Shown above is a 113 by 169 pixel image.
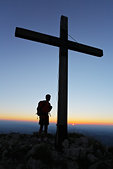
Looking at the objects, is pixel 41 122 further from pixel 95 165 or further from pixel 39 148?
pixel 95 165

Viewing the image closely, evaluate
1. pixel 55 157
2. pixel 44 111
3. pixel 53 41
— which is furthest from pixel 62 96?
pixel 44 111

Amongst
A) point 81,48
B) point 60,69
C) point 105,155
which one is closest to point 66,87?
point 60,69

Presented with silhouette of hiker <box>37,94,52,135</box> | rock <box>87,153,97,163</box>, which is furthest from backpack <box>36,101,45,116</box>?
rock <box>87,153,97,163</box>

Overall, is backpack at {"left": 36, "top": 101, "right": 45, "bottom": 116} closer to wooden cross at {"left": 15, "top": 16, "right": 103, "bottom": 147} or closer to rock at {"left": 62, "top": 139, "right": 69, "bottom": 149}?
wooden cross at {"left": 15, "top": 16, "right": 103, "bottom": 147}

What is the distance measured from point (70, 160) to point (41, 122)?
333 centimetres

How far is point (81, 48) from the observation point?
760 centimetres

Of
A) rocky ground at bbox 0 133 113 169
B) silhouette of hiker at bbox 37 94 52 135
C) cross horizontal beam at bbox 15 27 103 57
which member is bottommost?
rocky ground at bbox 0 133 113 169

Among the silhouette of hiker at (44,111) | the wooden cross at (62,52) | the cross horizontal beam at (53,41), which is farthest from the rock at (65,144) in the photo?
the cross horizontal beam at (53,41)

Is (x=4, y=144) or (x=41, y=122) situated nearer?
(x=4, y=144)

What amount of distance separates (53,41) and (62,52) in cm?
55

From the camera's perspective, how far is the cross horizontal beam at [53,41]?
6559mm

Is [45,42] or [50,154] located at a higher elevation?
[45,42]

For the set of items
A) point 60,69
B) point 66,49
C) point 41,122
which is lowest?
point 41,122

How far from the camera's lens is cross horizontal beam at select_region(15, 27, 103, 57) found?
258 inches
